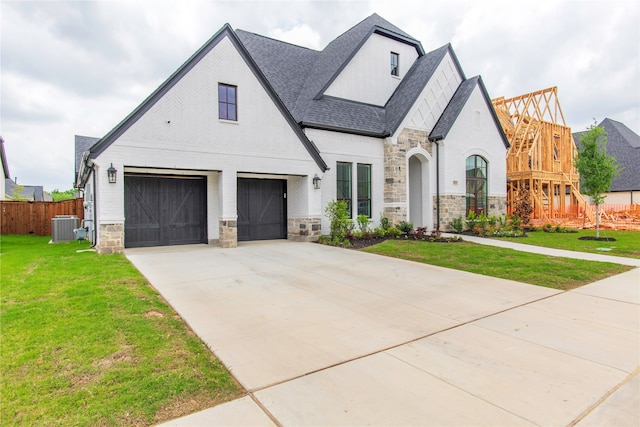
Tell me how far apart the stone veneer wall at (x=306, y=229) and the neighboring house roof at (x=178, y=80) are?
2143 mm

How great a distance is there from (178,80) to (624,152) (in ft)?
123

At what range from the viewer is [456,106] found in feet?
56.6

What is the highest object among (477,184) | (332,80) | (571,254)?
(332,80)

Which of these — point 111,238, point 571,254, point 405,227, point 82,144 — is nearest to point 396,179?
point 405,227

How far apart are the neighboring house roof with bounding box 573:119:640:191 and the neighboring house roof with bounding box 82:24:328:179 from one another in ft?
88.0

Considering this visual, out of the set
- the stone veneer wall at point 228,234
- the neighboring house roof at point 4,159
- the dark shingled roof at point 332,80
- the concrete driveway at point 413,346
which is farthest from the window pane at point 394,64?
the neighboring house roof at point 4,159

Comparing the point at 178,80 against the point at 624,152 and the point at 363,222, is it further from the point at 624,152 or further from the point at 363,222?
the point at 624,152

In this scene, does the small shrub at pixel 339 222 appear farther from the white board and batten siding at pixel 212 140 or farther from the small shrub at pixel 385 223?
the small shrub at pixel 385 223

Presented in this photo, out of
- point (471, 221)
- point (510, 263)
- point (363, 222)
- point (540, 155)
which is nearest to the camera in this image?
point (510, 263)

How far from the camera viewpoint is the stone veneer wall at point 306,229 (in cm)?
1359

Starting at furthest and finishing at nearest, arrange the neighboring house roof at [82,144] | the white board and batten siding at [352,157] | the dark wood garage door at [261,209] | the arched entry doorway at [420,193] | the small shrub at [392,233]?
1. the neighboring house roof at [82,144]
2. the arched entry doorway at [420,193]
3. the white board and batten siding at [352,157]
4. the small shrub at [392,233]
5. the dark wood garage door at [261,209]

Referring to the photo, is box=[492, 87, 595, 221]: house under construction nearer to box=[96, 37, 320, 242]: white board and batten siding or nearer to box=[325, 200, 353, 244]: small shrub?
box=[325, 200, 353, 244]: small shrub

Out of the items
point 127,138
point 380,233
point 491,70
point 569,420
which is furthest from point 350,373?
point 491,70

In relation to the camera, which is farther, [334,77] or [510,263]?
[334,77]
